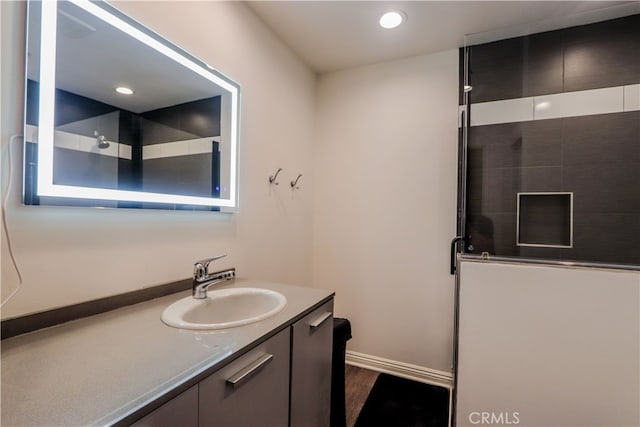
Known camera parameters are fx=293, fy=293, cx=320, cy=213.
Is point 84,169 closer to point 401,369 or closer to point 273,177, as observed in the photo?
point 273,177

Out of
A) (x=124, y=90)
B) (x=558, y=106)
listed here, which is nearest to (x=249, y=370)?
(x=124, y=90)

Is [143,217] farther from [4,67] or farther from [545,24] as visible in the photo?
[545,24]

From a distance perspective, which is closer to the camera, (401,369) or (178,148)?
(178,148)

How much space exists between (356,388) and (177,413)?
5.56ft

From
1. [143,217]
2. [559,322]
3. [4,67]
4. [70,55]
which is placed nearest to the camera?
[4,67]

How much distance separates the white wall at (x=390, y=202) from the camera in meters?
2.09

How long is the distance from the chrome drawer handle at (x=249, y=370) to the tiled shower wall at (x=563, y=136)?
4.86 ft

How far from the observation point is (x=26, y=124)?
82cm

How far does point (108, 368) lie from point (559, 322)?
1.68 m

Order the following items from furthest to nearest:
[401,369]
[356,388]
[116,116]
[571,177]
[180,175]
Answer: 1. [401,369]
2. [356,388]
3. [571,177]
4. [180,175]
5. [116,116]

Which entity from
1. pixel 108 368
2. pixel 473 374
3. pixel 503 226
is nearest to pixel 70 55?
pixel 108 368

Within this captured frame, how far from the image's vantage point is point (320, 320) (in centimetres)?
124

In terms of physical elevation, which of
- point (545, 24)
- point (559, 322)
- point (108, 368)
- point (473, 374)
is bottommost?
point (473, 374)
